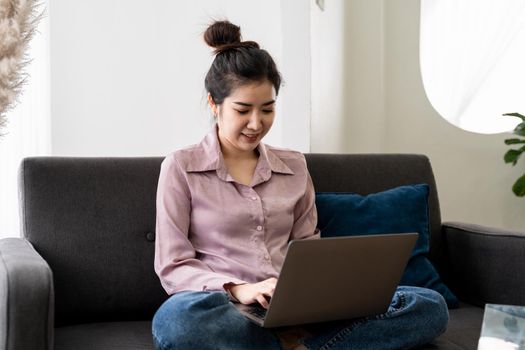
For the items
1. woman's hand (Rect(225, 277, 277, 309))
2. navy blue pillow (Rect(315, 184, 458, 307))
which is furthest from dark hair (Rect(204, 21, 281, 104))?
woman's hand (Rect(225, 277, 277, 309))

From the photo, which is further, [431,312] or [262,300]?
[431,312]

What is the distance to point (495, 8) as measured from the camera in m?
3.66

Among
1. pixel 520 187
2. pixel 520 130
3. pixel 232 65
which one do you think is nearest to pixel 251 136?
pixel 232 65

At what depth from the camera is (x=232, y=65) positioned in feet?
6.40

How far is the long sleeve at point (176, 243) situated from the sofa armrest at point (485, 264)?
81 centimetres

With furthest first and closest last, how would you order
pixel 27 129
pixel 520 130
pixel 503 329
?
pixel 520 130 < pixel 27 129 < pixel 503 329

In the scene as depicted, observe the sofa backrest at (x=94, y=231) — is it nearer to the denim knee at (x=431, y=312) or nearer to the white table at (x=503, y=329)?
the denim knee at (x=431, y=312)

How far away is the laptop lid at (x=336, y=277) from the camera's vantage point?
4.62ft

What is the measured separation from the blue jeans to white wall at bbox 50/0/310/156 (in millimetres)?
1350

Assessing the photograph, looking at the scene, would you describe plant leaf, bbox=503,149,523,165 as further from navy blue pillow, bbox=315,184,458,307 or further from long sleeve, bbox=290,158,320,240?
long sleeve, bbox=290,158,320,240

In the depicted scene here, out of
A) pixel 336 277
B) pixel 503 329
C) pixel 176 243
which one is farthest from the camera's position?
pixel 176 243

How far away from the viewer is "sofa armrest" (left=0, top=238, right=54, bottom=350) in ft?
4.65

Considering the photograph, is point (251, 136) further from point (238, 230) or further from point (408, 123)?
point (408, 123)

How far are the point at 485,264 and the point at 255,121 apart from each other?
0.78 meters
